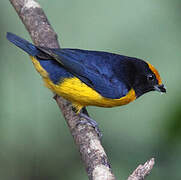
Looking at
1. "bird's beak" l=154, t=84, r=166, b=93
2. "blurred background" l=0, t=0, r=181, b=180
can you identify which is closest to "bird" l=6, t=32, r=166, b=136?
"bird's beak" l=154, t=84, r=166, b=93

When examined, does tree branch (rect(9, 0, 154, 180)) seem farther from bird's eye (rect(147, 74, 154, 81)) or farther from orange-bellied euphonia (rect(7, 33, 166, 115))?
bird's eye (rect(147, 74, 154, 81))

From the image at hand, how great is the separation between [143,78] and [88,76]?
0.54 m

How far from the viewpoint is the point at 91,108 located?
4512 mm

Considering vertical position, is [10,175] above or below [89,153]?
below

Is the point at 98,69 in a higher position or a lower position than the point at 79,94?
higher

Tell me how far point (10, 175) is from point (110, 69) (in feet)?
5.29

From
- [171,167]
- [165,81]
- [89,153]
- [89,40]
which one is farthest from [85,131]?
[89,40]

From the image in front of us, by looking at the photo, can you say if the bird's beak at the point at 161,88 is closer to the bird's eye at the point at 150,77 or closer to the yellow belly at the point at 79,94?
the bird's eye at the point at 150,77

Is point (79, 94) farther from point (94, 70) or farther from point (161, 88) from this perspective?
point (161, 88)

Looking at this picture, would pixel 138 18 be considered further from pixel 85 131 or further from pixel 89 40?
pixel 85 131

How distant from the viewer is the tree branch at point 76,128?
2.68 m

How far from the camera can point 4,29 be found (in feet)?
15.5

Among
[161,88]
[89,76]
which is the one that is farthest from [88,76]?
[161,88]

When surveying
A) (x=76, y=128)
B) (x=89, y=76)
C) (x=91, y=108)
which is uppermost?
(x=89, y=76)
